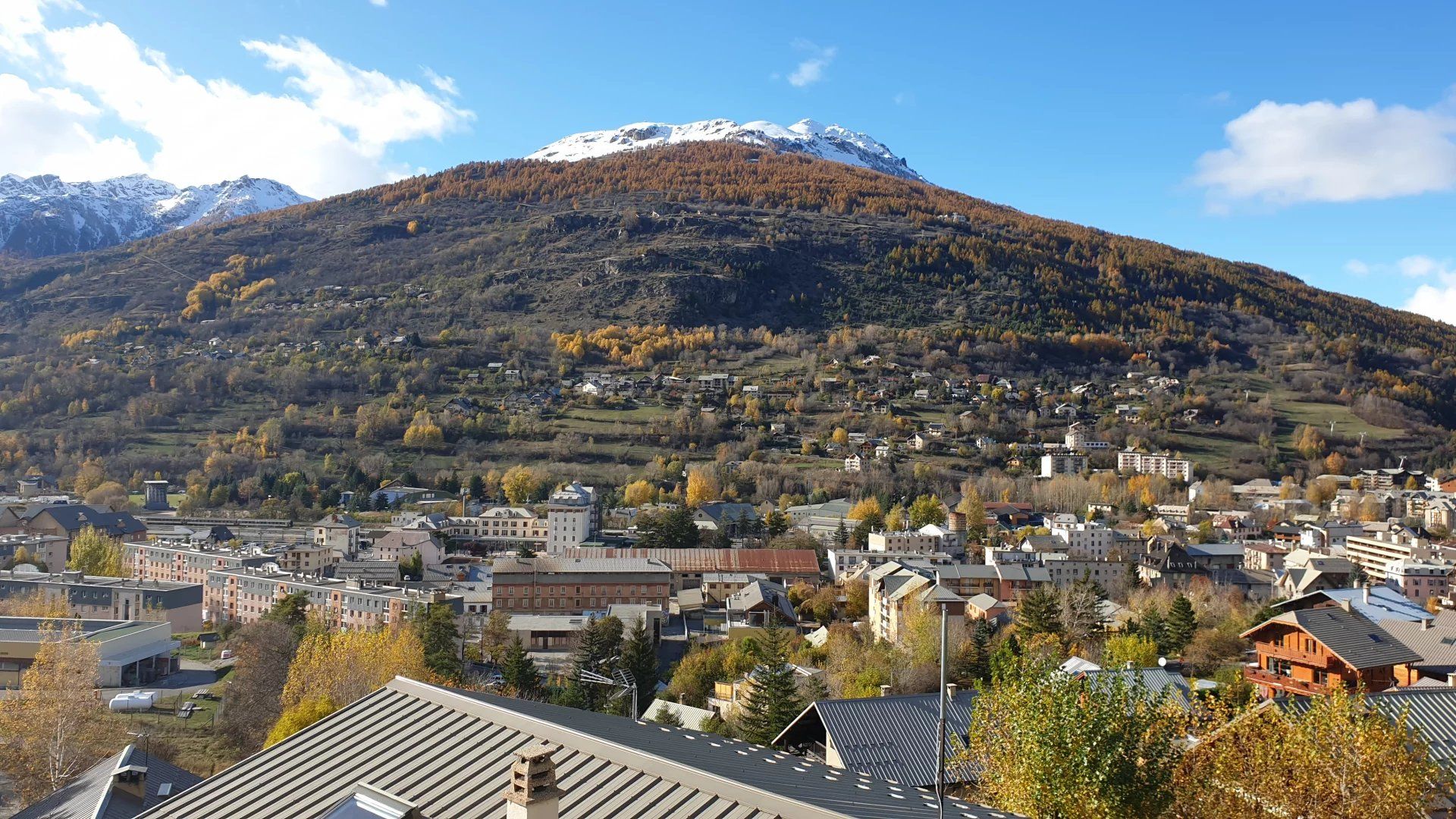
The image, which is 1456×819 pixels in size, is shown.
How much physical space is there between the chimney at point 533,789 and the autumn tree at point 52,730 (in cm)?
1592

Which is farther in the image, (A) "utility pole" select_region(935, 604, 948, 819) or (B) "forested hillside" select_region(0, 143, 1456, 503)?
(B) "forested hillside" select_region(0, 143, 1456, 503)

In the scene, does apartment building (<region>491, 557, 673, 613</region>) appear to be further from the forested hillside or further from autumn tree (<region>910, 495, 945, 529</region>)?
the forested hillside

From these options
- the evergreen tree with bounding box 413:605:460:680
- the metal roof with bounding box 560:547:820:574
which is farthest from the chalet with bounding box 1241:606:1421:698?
the metal roof with bounding box 560:547:820:574

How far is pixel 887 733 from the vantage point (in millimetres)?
12977

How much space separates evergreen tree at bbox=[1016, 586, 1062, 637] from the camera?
2731cm

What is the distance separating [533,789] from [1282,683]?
52.8 ft

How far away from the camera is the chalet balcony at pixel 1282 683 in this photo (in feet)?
52.1

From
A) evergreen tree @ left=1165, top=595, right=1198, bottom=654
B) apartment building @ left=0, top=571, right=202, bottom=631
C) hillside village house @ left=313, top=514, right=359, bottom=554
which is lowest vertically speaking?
apartment building @ left=0, top=571, right=202, bottom=631

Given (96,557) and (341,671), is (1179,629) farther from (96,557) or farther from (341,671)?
(96,557)

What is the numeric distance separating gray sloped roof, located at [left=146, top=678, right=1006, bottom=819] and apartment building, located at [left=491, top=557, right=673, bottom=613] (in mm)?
29639

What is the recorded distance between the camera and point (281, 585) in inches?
1406

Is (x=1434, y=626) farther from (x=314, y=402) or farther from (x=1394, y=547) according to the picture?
(x=314, y=402)

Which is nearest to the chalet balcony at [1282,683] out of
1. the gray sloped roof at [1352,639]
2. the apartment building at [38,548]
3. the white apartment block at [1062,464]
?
the gray sloped roof at [1352,639]

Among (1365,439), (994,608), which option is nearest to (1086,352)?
(1365,439)
